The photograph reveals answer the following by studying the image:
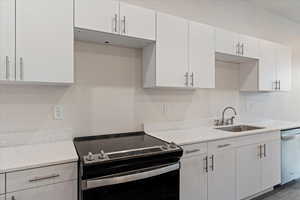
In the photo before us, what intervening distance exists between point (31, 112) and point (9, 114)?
0.17m

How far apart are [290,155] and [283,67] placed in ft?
4.78

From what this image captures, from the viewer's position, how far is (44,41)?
1.60 m

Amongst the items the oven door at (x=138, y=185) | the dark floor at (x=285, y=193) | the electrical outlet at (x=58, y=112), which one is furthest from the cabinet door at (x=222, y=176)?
the electrical outlet at (x=58, y=112)

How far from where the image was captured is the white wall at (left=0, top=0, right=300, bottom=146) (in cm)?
185

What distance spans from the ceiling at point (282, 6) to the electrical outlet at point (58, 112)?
340 cm

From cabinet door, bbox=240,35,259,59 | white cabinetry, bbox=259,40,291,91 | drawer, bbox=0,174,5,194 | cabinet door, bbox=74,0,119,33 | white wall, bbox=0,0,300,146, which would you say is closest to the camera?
drawer, bbox=0,174,5,194

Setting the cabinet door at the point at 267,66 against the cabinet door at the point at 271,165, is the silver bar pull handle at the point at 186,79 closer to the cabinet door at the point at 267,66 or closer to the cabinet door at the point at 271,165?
the cabinet door at the point at 271,165

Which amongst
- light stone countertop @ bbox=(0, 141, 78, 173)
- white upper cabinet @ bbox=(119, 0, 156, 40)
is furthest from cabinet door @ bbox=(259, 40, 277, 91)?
light stone countertop @ bbox=(0, 141, 78, 173)

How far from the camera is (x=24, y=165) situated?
1.32 meters

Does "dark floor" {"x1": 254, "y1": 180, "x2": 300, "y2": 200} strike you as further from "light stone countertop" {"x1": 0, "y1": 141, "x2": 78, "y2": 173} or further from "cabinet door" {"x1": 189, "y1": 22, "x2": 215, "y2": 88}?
"light stone countertop" {"x1": 0, "y1": 141, "x2": 78, "y2": 173}

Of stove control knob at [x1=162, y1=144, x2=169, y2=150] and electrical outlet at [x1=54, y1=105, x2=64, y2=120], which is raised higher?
electrical outlet at [x1=54, y1=105, x2=64, y2=120]

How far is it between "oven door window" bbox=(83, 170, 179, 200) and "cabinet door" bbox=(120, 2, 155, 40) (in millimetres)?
1328

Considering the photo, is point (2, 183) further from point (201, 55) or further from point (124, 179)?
point (201, 55)

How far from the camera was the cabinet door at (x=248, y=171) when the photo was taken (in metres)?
2.44
